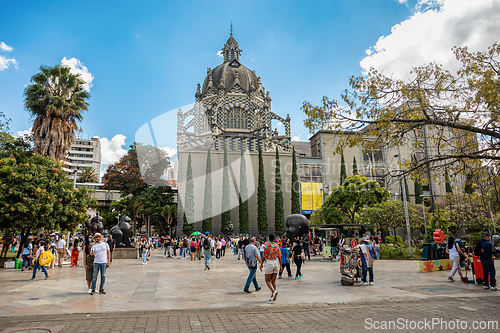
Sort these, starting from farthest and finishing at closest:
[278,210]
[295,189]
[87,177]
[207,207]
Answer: [87,177], [295,189], [278,210], [207,207]

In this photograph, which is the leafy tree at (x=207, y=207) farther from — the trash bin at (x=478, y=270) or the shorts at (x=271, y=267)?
the shorts at (x=271, y=267)

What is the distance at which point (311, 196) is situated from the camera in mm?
49969

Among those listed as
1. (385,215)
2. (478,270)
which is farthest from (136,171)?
(478,270)

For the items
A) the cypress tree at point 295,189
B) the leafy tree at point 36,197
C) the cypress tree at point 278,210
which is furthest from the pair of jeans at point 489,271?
the cypress tree at point 278,210

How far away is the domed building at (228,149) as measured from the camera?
4759 centimetres

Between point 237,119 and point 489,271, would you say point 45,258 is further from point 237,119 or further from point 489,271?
point 237,119

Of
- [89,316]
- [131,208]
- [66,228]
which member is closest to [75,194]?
[66,228]

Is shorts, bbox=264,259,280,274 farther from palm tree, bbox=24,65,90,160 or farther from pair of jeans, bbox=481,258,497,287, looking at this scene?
palm tree, bbox=24,65,90,160

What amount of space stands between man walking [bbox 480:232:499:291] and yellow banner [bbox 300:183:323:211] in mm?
39203

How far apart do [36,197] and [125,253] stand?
330 inches

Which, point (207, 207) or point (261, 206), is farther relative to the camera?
point (261, 206)

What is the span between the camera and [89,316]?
667 centimetres

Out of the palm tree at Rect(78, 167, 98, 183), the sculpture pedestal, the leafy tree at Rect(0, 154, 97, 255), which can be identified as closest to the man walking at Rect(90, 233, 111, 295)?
the leafy tree at Rect(0, 154, 97, 255)

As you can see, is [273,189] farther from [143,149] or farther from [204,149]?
[143,149]
